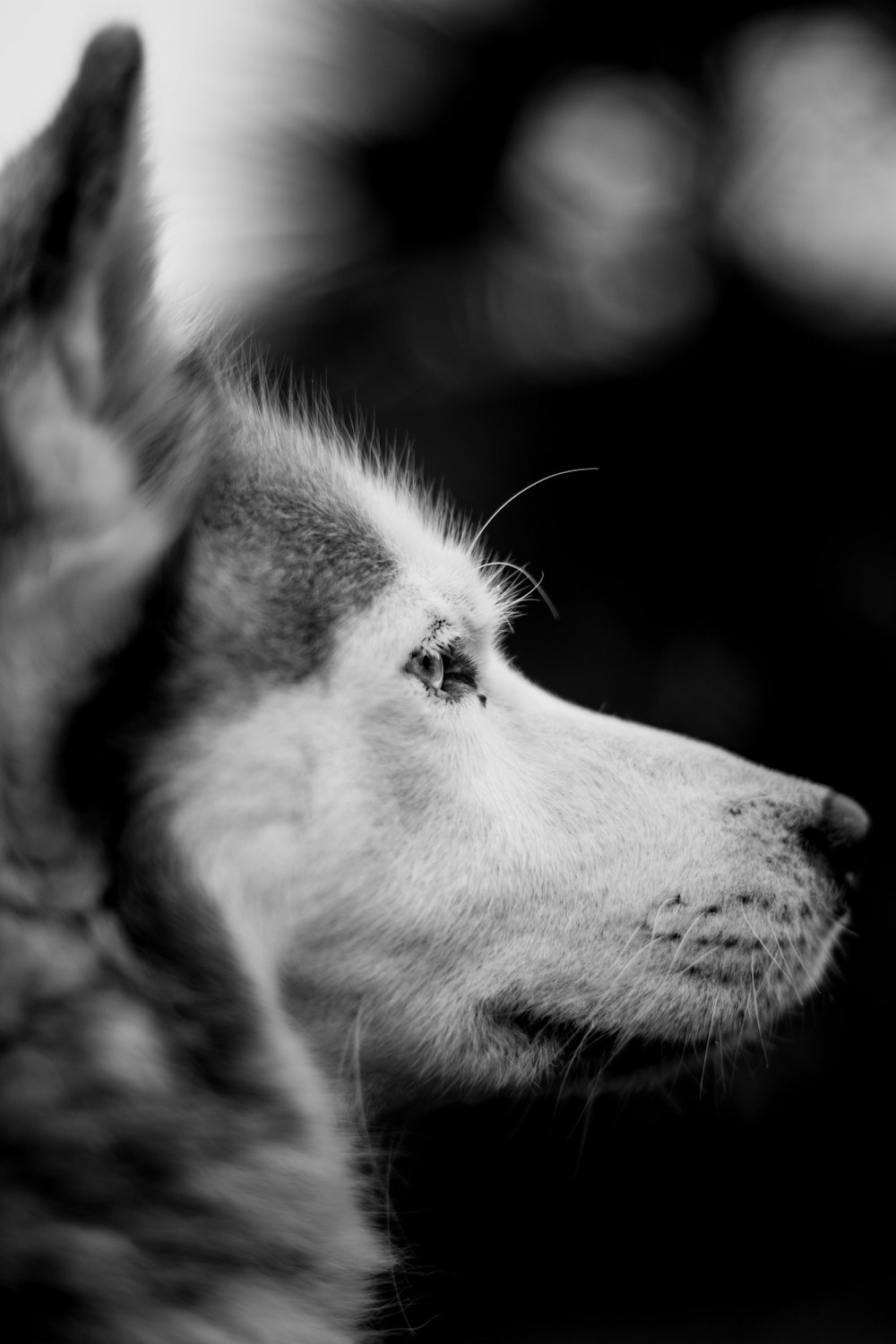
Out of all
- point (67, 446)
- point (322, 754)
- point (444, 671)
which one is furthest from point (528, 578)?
point (67, 446)

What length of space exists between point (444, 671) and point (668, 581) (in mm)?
1491

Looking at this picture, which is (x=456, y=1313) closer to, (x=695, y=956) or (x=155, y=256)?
(x=695, y=956)

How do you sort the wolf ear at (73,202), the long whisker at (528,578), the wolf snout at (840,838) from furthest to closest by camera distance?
the long whisker at (528,578)
the wolf snout at (840,838)
the wolf ear at (73,202)

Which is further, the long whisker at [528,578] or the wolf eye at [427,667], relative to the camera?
the long whisker at [528,578]

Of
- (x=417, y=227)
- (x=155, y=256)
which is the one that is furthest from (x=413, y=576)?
(x=417, y=227)

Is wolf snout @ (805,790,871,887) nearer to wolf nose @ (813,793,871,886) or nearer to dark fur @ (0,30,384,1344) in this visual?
wolf nose @ (813,793,871,886)

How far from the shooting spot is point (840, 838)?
1943 mm

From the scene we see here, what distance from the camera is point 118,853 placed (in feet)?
4.45

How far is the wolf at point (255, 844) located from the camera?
4.04 ft

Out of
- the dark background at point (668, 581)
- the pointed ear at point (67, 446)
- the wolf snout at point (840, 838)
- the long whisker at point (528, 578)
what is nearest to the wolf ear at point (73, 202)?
the pointed ear at point (67, 446)

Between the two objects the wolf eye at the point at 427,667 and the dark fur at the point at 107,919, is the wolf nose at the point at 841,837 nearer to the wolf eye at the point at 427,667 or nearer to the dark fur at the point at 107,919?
the wolf eye at the point at 427,667

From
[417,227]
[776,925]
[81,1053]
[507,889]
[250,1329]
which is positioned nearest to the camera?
[81,1053]

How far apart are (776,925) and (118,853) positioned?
1.04 meters

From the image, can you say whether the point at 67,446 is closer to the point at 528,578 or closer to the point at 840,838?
→ the point at 840,838
